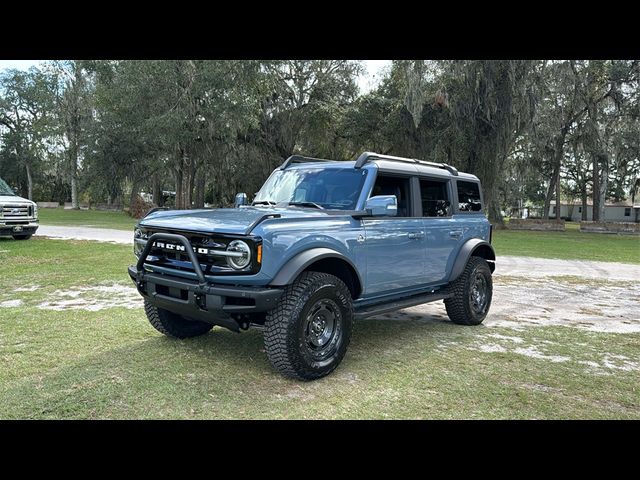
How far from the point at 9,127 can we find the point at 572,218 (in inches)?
2845

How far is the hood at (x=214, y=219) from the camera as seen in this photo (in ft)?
13.2

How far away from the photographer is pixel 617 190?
198 ft

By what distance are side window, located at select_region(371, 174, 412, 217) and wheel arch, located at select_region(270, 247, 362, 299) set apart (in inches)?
47.4

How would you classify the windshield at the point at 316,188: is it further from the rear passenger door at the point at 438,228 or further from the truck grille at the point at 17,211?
the truck grille at the point at 17,211

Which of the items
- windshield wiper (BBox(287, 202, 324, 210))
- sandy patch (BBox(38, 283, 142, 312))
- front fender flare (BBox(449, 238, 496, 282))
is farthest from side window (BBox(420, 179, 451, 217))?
sandy patch (BBox(38, 283, 142, 312))

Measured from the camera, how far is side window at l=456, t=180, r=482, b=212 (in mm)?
6598

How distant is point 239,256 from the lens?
3953 millimetres

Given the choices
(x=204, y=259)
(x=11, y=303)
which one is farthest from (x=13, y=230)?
(x=204, y=259)

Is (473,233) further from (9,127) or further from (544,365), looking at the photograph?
(9,127)

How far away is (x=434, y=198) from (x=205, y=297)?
334 centimetres

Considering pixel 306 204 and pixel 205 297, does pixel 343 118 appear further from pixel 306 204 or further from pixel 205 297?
pixel 205 297

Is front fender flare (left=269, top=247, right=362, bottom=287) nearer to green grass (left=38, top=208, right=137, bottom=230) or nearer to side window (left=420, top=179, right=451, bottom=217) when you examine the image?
side window (left=420, top=179, right=451, bottom=217)

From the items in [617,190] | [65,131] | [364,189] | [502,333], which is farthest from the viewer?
[617,190]
